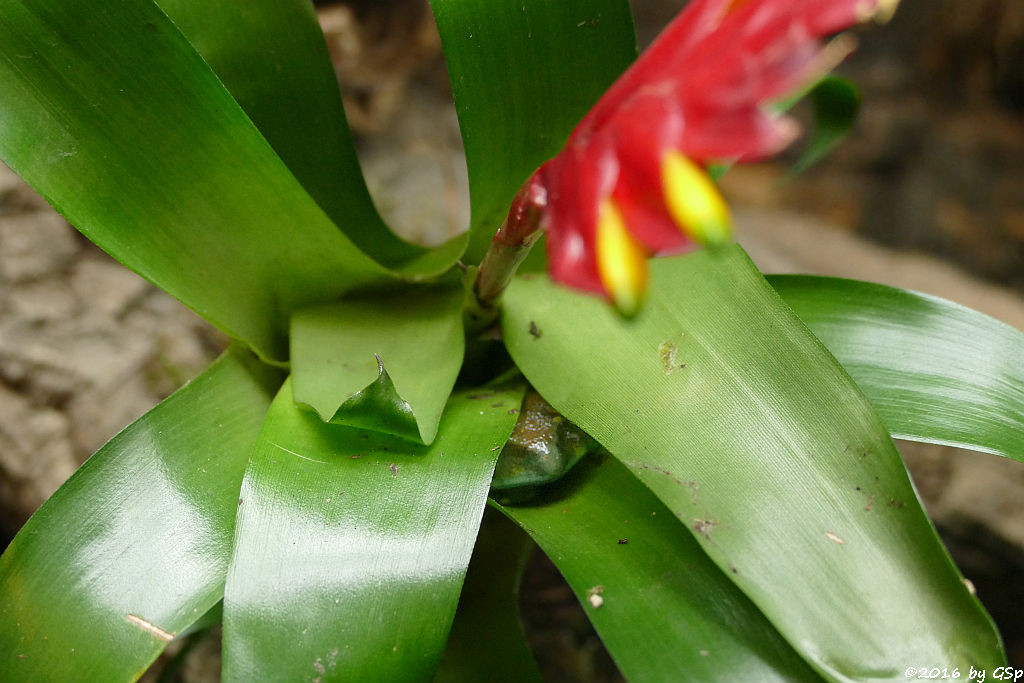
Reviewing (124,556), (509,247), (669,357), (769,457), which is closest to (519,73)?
(509,247)

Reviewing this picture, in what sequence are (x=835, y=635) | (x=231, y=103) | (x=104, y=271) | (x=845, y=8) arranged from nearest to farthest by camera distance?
(x=845, y=8) → (x=835, y=635) → (x=231, y=103) → (x=104, y=271)

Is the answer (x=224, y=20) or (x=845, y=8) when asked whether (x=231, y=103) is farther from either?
(x=845, y=8)

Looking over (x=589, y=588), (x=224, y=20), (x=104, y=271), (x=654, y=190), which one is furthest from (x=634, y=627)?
(x=104, y=271)

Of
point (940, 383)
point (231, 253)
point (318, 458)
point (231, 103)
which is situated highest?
point (231, 103)

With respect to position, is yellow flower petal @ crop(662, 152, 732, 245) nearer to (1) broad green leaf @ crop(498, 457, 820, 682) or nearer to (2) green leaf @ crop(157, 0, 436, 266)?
(1) broad green leaf @ crop(498, 457, 820, 682)

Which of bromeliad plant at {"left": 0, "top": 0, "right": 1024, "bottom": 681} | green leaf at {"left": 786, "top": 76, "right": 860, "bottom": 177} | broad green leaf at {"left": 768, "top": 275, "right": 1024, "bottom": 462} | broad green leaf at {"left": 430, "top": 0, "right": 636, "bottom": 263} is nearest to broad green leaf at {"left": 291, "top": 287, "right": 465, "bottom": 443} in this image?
bromeliad plant at {"left": 0, "top": 0, "right": 1024, "bottom": 681}

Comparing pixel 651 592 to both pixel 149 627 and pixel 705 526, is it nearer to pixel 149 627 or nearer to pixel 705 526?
pixel 705 526
